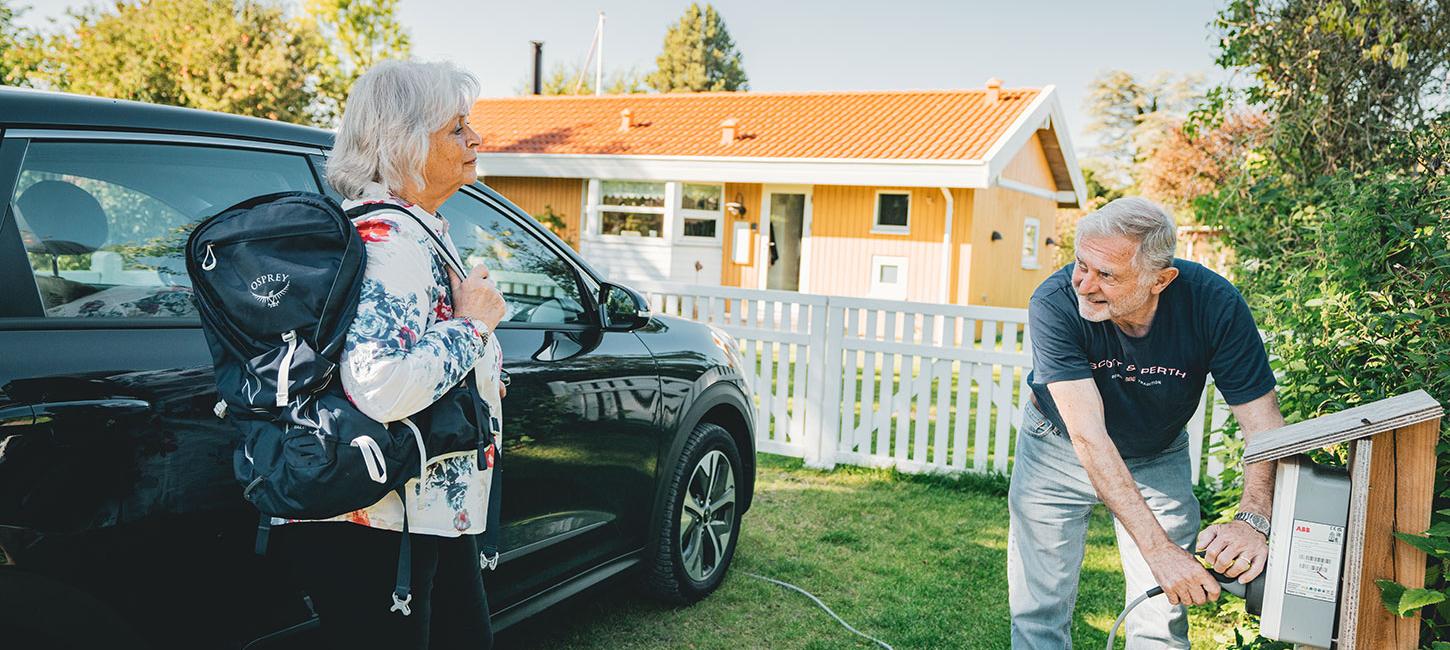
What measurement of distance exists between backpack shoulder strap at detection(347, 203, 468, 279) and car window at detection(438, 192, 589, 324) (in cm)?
137

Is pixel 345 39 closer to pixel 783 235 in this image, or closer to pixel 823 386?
pixel 783 235

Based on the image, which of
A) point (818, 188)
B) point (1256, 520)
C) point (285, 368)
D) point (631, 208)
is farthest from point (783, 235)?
point (285, 368)

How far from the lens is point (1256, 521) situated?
226 centimetres

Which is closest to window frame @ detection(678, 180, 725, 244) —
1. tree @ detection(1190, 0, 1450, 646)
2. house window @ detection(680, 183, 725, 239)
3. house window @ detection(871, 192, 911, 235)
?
house window @ detection(680, 183, 725, 239)

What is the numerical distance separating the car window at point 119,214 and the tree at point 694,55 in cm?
5966

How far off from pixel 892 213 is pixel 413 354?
58.6 ft

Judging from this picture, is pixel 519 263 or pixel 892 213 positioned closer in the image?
pixel 519 263

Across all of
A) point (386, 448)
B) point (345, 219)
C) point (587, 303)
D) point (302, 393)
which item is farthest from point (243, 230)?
point (587, 303)

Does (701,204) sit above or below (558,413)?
above

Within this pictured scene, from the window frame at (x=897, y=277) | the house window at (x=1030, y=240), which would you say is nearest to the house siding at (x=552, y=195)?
the window frame at (x=897, y=277)

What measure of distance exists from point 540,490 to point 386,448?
1.38 metres

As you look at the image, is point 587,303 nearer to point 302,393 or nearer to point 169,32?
point 302,393

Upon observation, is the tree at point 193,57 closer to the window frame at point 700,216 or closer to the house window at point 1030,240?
the window frame at point 700,216

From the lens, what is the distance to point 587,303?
3.50 m
